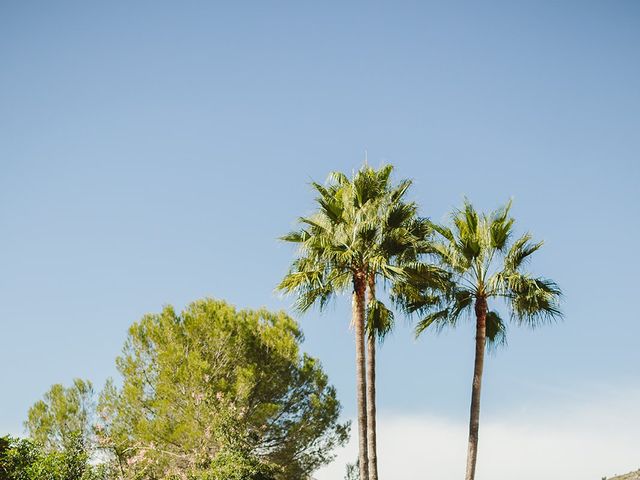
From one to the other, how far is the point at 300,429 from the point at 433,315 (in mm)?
12284

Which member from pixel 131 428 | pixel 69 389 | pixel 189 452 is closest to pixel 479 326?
pixel 189 452

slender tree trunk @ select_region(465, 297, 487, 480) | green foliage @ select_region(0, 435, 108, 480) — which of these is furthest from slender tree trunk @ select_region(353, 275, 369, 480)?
green foliage @ select_region(0, 435, 108, 480)

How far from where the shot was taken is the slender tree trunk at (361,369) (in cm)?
1391

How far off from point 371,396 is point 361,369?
65 centimetres

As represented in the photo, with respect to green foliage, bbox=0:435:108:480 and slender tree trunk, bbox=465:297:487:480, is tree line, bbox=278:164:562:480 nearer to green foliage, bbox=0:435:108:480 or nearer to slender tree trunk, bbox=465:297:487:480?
slender tree trunk, bbox=465:297:487:480

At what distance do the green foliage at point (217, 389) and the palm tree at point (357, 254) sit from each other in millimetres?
8802

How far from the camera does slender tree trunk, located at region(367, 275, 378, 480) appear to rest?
1420 cm

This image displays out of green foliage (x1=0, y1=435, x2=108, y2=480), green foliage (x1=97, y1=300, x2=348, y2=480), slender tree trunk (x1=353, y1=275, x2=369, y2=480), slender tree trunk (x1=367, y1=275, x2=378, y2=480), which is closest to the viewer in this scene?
slender tree trunk (x1=353, y1=275, x2=369, y2=480)

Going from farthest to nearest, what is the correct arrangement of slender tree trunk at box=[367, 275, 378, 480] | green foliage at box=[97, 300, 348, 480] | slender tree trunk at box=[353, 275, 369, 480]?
green foliage at box=[97, 300, 348, 480]
slender tree trunk at box=[367, 275, 378, 480]
slender tree trunk at box=[353, 275, 369, 480]

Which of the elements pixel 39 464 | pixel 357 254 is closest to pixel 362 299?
pixel 357 254

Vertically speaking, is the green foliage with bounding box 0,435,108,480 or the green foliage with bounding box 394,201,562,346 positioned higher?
the green foliage with bounding box 394,201,562,346

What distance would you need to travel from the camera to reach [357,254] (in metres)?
15.0

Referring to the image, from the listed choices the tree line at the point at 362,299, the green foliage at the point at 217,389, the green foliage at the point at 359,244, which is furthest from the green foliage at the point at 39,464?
the green foliage at the point at 359,244

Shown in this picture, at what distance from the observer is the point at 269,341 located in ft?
88.6
